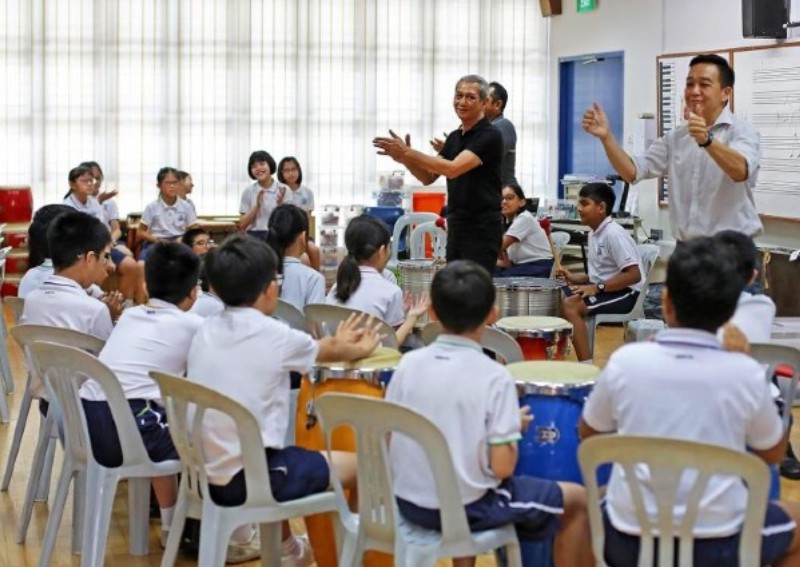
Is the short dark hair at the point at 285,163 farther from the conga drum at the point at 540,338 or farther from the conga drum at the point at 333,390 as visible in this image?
the conga drum at the point at 333,390

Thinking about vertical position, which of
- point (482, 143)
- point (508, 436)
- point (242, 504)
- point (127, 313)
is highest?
point (482, 143)

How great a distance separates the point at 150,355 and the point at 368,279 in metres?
1.27

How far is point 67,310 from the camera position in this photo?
4.28 m

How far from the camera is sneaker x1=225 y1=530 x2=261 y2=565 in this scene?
4.06 metres

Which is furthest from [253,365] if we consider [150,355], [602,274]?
[602,274]

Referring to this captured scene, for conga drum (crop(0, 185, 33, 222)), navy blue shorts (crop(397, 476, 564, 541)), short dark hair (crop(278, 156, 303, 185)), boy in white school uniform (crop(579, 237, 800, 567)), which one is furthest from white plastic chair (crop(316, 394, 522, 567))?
conga drum (crop(0, 185, 33, 222))

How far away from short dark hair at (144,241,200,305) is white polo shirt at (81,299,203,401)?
0.16 ft

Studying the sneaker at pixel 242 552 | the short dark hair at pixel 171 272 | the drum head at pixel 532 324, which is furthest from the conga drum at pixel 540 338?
the short dark hair at pixel 171 272

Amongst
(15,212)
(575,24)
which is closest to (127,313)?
(15,212)

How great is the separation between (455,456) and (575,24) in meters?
8.81

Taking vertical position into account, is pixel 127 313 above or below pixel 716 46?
below

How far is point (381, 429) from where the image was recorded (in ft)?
9.32

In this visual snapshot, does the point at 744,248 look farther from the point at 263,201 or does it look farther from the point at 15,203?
the point at 15,203

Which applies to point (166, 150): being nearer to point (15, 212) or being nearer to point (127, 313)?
point (15, 212)
